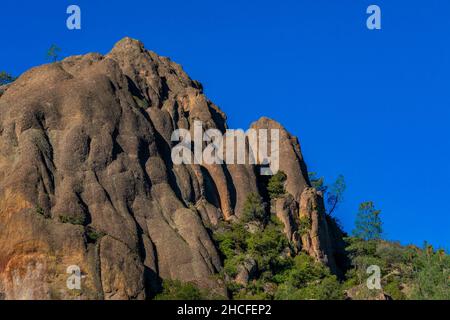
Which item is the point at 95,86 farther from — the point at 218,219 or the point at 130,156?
the point at 218,219

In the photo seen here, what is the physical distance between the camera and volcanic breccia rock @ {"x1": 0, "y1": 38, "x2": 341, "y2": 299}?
87.4 meters

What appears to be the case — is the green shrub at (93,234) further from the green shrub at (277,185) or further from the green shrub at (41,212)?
the green shrub at (277,185)

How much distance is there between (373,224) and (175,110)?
2272cm

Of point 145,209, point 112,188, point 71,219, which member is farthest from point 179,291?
point 112,188

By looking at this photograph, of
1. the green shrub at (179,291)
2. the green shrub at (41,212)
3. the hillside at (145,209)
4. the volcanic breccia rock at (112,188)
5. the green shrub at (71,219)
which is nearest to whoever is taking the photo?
the volcanic breccia rock at (112,188)

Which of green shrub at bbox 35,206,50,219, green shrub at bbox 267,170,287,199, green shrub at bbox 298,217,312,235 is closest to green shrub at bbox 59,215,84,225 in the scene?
green shrub at bbox 35,206,50,219

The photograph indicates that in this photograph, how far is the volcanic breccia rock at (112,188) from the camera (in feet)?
287

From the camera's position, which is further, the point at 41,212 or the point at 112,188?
the point at 112,188

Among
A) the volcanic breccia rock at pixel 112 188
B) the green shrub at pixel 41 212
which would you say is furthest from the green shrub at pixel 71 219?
the green shrub at pixel 41 212

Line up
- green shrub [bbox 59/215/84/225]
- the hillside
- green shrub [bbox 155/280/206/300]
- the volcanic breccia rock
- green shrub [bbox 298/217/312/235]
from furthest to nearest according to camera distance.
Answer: green shrub [bbox 298/217/312/235]
green shrub [bbox 59/215/84/225]
green shrub [bbox 155/280/206/300]
the hillside
the volcanic breccia rock

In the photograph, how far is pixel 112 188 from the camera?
98.7 m

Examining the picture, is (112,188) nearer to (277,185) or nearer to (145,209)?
(145,209)

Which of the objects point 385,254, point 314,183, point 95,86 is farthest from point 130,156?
point 314,183

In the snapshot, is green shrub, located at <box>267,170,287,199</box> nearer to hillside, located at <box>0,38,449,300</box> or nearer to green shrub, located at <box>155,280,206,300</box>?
hillside, located at <box>0,38,449,300</box>
